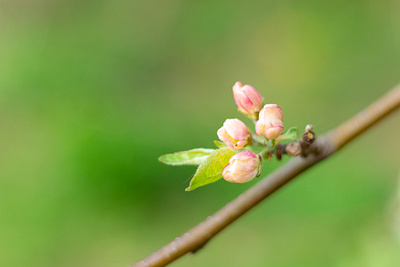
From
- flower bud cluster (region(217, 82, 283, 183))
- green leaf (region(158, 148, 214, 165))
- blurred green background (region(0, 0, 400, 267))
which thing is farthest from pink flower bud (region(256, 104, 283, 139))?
blurred green background (region(0, 0, 400, 267))

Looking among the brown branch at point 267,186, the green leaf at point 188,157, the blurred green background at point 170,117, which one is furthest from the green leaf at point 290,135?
the blurred green background at point 170,117

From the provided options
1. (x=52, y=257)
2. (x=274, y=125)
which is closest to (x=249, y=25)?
(x=52, y=257)

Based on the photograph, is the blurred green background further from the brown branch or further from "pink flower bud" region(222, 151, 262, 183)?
"pink flower bud" region(222, 151, 262, 183)

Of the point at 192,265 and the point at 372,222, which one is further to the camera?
Result: the point at 192,265

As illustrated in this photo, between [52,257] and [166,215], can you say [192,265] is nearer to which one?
[166,215]

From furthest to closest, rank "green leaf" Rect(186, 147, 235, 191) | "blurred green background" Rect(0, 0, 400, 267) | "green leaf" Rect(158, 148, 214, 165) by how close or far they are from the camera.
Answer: "blurred green background" Rect(0, 0, 400, 267)
"green leaf" Rect(158, 148, 214, 165)
"green leaf" Rect(186, 147, 235, 191)

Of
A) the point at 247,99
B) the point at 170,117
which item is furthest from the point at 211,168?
the point at 170,117

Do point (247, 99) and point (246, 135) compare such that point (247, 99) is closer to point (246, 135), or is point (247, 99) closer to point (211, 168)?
point (246, 135)
